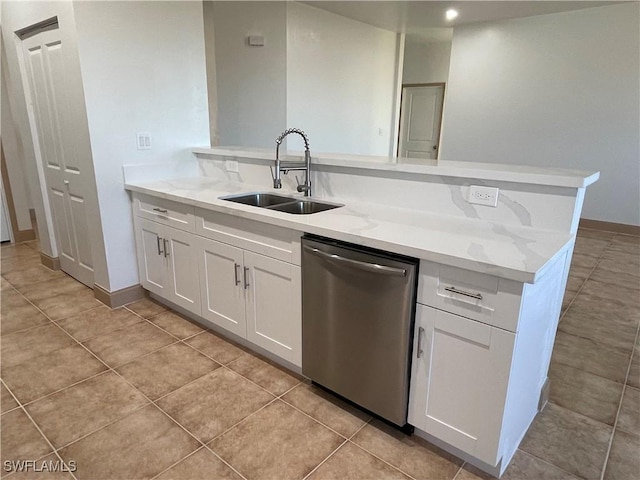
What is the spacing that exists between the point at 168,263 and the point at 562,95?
5242mm

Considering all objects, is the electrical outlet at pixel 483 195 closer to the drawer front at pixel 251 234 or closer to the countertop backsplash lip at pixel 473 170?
the countertop backsplash lip at pixel 473 170

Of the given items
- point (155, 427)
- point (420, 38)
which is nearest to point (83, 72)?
point (155, 427)

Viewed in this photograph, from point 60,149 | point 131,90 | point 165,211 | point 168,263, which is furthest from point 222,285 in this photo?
point 60,149

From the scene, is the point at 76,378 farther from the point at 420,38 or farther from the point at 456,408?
the point at 420,38

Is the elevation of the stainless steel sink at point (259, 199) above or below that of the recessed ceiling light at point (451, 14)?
below

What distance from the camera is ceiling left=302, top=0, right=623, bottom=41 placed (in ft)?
15.6

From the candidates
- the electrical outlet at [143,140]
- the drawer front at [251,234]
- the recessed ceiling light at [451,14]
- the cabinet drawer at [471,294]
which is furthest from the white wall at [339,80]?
the cabinet drawer at [471,294]

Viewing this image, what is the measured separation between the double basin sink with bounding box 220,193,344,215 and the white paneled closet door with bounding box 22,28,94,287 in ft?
3.64

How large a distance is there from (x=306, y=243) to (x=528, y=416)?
49.2 inches

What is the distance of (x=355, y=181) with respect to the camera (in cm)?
234

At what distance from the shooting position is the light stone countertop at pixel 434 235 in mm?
1364

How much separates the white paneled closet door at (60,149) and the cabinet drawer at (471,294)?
241cm

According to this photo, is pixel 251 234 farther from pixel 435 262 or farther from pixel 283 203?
pixel 435 262

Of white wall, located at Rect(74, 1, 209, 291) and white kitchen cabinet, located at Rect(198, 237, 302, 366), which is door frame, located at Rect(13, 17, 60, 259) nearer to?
white wall, located at Rect(74, 1, 209, 291)
